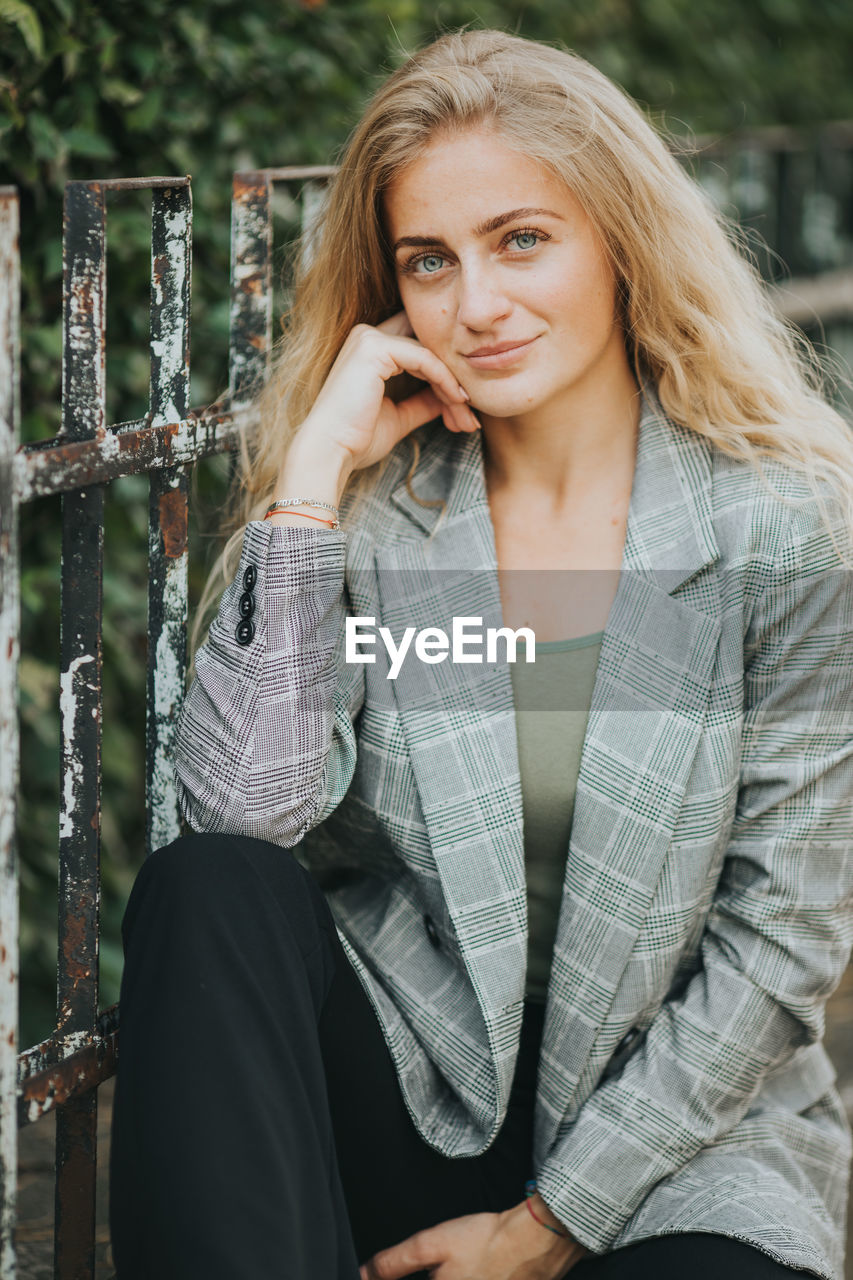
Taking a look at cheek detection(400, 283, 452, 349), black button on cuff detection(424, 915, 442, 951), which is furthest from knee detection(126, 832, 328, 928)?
cheek detection(400, 283, 452, 349)

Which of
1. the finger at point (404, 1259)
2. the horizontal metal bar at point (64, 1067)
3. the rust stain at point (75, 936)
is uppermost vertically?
the rust stain at point (75, 936)

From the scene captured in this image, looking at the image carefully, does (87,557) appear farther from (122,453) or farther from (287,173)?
(287,173)

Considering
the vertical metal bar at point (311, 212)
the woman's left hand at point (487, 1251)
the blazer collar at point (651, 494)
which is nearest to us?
the woman's left hand at point (487, 1251)

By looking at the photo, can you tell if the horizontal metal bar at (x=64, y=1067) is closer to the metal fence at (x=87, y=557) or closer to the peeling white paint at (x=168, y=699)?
the metal fence at (x=87, y=557)

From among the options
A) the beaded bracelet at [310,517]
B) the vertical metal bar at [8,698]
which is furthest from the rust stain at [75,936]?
the beaded bracelet at [310,517]

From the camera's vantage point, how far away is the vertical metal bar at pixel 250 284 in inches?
75.1

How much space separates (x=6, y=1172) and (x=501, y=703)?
84 cm

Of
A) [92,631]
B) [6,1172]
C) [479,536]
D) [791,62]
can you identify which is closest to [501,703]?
[479,536]

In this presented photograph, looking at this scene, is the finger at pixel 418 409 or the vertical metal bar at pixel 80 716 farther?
the finger at pixel 418 409

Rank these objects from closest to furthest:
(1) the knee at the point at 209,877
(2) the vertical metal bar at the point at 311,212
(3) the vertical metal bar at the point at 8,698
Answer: (3) the vertical metal bar at the point at 8,698 < (1) the knee at the point at 209,877 < (2) the vertical metal bar at the point at 311,212

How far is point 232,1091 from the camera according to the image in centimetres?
143

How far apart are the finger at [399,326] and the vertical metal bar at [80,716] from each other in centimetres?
64

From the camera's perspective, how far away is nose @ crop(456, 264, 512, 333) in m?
1.81

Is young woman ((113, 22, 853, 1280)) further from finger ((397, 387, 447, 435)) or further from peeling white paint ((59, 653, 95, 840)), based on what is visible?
peeling white paint ((59, 653, 95, 840))
